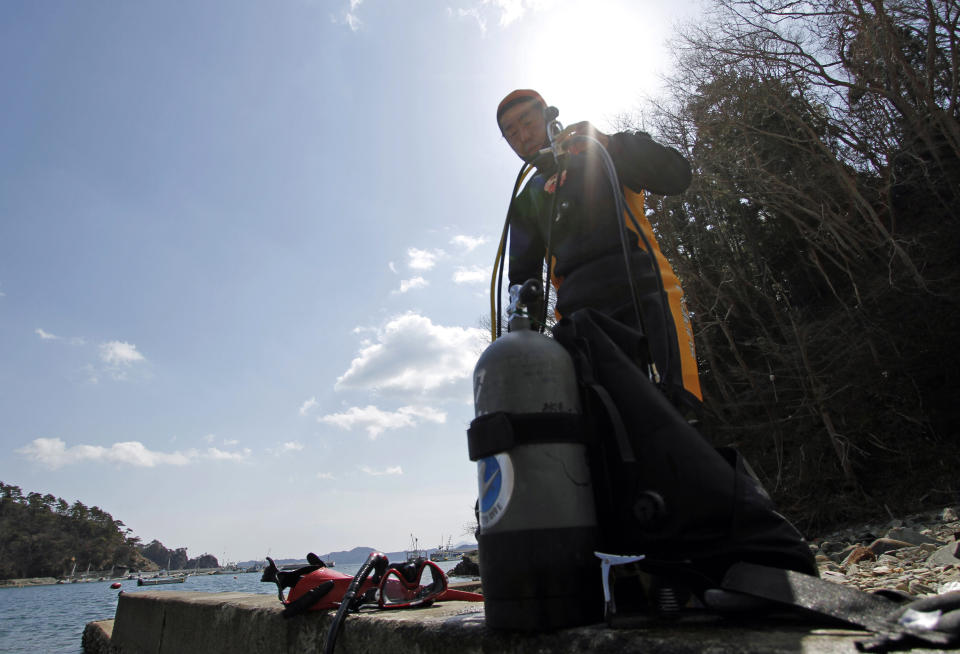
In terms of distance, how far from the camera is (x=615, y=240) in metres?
1.97

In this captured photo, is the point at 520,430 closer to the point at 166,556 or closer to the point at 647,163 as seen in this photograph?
the point at 647,163

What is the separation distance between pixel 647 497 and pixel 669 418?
198 mm

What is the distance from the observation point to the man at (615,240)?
176cm

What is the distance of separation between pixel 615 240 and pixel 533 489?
3.69 feet

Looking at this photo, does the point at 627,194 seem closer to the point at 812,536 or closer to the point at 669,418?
the point at 669,418

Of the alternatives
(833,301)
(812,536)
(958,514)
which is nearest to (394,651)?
(958,514)

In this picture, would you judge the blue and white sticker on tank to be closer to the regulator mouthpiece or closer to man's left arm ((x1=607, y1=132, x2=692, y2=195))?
the regulator mouthpiece

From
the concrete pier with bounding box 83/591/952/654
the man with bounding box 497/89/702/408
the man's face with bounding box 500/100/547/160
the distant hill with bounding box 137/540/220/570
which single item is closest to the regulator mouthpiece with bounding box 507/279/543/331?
the man with bounding box 497/89/702/408

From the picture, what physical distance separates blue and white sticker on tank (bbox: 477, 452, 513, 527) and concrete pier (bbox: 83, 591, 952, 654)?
0.78 ft

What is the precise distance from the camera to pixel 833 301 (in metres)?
15.6

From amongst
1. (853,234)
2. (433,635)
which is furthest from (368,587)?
(853,234)

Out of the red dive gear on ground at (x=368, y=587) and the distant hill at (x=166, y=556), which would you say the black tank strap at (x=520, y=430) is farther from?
the distant hill at (x=166, y=556)

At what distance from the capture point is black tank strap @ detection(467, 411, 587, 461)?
117 centimetres

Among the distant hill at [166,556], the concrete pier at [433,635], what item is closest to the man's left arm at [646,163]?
the concrete pier at [433,635]
